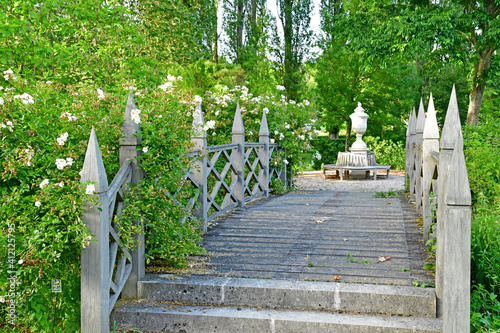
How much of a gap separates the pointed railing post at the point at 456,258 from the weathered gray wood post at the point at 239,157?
14.6 feet

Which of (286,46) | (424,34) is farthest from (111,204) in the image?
(286,46)

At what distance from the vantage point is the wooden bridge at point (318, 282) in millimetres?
3498

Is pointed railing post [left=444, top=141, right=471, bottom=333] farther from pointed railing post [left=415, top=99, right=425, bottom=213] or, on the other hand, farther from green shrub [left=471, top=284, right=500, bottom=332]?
pointed railing post [left=415, top=99, right=425, bottom=213]

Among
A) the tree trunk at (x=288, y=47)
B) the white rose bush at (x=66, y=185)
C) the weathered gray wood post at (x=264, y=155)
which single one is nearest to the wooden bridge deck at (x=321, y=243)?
the white rose bush at (x=66, y=185)

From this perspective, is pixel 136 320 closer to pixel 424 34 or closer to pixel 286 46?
pixel 424 34

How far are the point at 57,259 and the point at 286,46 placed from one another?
21.3 m

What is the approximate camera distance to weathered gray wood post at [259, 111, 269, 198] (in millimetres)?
9242

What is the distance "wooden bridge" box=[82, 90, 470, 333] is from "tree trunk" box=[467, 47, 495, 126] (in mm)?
11784

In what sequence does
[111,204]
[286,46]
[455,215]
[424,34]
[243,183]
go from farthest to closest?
1. [286,46]
2. [424,34]
3. [243,183]
4. [111,204]
5. [455,215]

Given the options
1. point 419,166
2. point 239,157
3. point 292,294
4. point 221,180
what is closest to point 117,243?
point 292,294

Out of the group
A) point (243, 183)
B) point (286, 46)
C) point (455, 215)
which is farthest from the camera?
point (286, 46)

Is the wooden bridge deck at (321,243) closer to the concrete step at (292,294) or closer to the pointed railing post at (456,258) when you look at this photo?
the concrete step at (292,294)

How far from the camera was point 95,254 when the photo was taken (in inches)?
141

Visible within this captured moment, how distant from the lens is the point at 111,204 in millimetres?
3861
